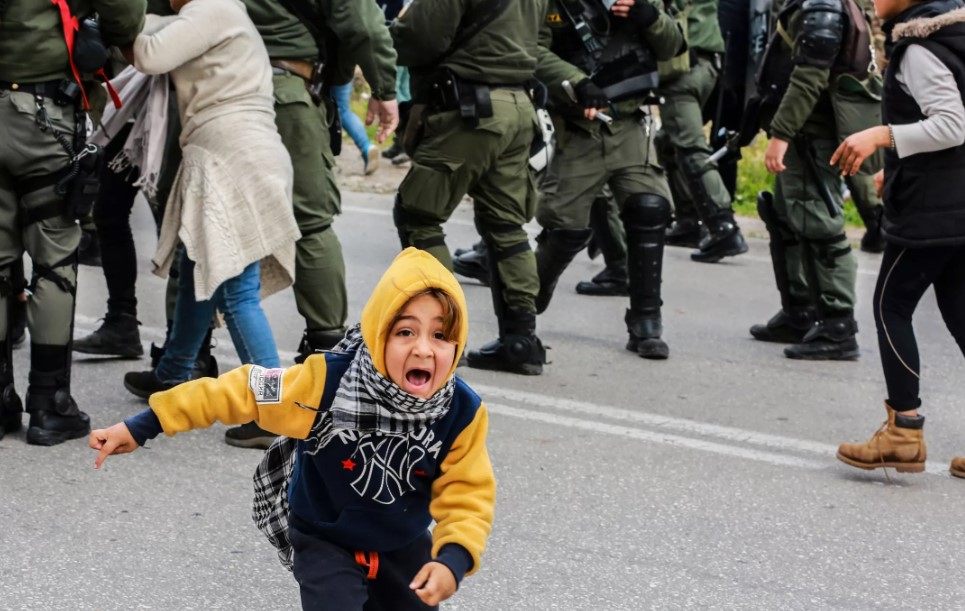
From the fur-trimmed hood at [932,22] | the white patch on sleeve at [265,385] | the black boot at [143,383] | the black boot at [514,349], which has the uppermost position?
the fur-trimmed hood at [932,22]

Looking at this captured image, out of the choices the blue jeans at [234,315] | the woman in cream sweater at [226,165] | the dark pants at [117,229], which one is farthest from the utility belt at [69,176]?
the dark pants at [117,229]

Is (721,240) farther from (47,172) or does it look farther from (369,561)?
(369,561)

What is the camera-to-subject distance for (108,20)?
188 inches

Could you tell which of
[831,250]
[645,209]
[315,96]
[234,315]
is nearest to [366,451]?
[234,315]

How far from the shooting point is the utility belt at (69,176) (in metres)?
4.86

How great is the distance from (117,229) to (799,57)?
2920 mm

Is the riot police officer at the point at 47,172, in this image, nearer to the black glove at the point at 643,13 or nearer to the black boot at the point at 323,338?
the black boot at the point at 323,338

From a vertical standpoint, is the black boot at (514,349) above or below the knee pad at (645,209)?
below

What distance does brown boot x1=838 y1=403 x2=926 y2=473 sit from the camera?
5090mm

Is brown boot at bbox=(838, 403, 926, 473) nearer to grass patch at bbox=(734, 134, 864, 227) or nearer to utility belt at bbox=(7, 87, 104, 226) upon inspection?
utility belt at bbox=(7, 87, 104, 226)

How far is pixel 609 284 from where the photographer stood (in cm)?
830

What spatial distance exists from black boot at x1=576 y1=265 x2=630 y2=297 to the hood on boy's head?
5340mm

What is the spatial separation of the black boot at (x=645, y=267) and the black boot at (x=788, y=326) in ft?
2.27

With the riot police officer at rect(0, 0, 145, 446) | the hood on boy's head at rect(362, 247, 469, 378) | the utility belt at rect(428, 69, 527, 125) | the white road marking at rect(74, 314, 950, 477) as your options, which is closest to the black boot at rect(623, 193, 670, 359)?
→ the white road marking at rect(74, 314, 950, 477)
